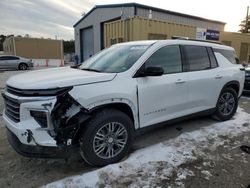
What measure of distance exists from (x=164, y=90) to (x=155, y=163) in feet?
3.84

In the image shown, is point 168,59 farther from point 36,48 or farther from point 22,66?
point 36,48

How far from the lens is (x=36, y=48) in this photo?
34.9m

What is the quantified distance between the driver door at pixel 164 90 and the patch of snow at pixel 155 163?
0.47m

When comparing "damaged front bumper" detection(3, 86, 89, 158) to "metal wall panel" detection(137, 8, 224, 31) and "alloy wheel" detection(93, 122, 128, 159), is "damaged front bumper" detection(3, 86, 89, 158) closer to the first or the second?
"alloy wheel" detection(93, 122, 128, 159)

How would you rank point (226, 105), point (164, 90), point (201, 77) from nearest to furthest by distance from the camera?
point (164, 90) → point (201, 77) → point (226, 105)

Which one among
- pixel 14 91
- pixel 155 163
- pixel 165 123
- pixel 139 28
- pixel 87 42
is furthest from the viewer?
pixel 87 42

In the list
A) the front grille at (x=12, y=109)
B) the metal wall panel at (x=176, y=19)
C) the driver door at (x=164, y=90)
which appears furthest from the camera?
the metal wall panel at (x=176, y=19)

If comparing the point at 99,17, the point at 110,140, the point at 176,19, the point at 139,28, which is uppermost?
the point at 99,17

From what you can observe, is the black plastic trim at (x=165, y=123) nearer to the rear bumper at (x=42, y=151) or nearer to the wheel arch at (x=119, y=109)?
the wheel arch at (x=119, y=109)

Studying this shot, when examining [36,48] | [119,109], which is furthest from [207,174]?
[36,48]

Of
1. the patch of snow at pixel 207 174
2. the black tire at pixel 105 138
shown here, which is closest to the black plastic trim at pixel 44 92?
the black tire at pixel 105 138

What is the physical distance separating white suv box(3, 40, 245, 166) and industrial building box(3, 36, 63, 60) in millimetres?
33312

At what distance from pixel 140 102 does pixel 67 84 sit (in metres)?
1.17

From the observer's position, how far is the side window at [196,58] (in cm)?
437
